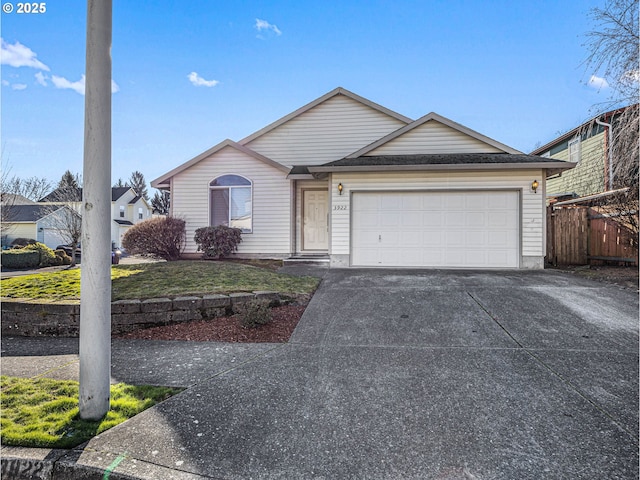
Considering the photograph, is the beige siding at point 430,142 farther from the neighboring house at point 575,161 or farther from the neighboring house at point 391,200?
the neighboring house at point 575,161

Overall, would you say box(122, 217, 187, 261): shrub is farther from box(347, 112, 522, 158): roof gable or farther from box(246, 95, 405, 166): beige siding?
box(347, 112, 522, 158): roof gable

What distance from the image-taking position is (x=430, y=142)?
10.9 metres

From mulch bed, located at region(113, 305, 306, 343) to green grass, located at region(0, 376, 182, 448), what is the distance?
1.55 metres

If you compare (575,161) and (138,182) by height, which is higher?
(138,182)

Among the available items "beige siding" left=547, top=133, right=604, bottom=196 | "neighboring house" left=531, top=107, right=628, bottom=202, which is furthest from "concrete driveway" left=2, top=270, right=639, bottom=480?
"beige siding" left=547, top=133, right=604, bottom=196

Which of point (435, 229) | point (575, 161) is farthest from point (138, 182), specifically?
point (575, 161)

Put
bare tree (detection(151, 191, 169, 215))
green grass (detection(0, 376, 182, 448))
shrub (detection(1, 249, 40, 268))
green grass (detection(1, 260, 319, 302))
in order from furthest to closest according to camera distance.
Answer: bare tree (detection(151, 191, 169, 215)) → shrub (detection(1, 249, 40, 268)) → green grass (detection(1, 260, 319, 302)) → green grass (detection(0, 376, 182, 448))

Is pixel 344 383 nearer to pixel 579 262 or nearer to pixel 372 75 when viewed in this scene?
pixel 579 262

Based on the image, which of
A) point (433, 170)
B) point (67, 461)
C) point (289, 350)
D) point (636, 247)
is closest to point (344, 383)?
point (289, 350)

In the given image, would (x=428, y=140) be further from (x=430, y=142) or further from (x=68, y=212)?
(x=68, y=212)

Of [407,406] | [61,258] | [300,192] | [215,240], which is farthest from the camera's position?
[61,258]

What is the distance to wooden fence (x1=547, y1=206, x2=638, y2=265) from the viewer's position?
33.9ft

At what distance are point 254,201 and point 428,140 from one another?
250 inches

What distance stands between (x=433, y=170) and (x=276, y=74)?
6902 millimetres
